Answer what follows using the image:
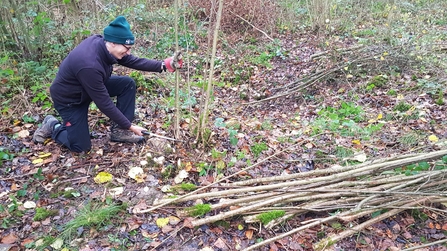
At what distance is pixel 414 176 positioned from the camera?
248cm

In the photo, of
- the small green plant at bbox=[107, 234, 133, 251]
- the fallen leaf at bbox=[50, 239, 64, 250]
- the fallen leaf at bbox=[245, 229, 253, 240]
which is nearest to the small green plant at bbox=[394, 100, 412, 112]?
the fallen leaf at bbox=[245, 229, 253, 240]

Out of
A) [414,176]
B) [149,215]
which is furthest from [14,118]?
[414,176]

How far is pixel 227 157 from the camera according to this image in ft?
10.5

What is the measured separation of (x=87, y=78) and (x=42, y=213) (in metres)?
1.22

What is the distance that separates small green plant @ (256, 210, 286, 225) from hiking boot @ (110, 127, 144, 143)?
1634 mm

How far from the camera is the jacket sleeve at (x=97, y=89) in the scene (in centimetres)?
281

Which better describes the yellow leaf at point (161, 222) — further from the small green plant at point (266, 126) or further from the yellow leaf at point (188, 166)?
the small green plant at point (266, 126)

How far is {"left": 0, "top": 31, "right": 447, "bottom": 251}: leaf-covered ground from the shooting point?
233 cm

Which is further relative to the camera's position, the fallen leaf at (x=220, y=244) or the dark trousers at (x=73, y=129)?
the dark trousers at (x=73, y=129)

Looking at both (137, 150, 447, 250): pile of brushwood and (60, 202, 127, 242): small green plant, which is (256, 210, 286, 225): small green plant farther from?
(60, 202, 127, 242): small green plant

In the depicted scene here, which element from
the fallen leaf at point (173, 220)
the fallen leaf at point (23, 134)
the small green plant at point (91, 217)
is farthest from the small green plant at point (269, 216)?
the fallen leaf at point (23, 134)

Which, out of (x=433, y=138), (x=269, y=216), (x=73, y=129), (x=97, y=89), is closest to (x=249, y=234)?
(x=269, y=216)

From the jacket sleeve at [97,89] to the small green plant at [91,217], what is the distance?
34.1 inches

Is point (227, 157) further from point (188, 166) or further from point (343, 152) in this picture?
point (343, 152)
